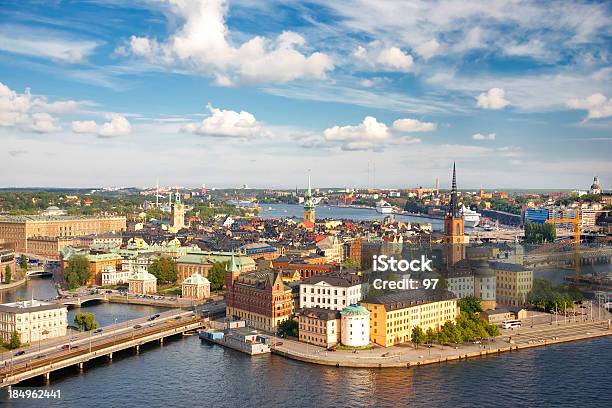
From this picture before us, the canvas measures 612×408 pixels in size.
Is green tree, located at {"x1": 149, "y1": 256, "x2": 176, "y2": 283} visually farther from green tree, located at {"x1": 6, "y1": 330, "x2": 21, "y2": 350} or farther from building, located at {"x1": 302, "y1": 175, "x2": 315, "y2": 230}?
building, located at {"x1": 302, "y1": 175, "x2": 315, "y2": 230}

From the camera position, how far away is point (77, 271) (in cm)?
7038

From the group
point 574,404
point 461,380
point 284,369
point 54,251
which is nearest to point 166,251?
point 54,251

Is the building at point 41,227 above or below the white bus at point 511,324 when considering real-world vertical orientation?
above

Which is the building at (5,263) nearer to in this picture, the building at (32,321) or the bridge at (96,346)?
the bridge at (96,346)

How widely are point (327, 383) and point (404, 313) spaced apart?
967 cm

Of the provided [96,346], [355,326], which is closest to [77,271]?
[96,346]

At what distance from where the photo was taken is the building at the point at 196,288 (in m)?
62.8

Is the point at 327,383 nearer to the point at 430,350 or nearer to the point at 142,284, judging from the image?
the point at 430,350

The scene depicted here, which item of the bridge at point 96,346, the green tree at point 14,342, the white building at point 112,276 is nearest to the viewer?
the bridge at point 96,346

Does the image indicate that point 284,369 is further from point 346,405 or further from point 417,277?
point 417,277

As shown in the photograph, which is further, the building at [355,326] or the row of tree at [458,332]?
the row of tree at [458,332]

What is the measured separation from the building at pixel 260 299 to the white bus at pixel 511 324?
47.8 feet

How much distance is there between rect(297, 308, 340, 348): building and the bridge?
9424mm

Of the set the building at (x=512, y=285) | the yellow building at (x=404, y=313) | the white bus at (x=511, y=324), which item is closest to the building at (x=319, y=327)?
the yellow building at (x=404, y=313)
